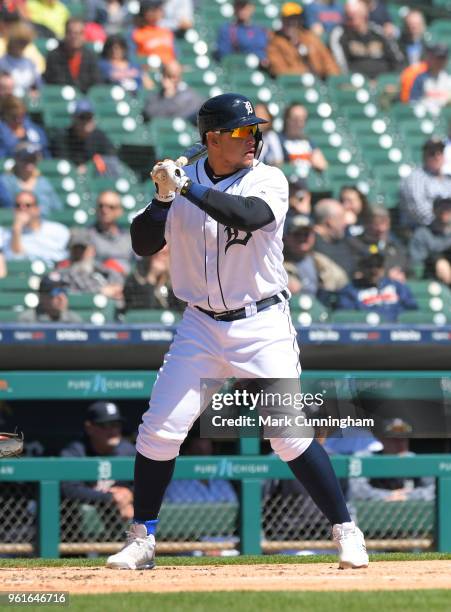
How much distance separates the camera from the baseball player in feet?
14.9

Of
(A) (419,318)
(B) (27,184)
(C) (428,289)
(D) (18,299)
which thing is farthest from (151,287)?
(C) (428,289)

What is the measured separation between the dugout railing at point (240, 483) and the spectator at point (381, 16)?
5822mm

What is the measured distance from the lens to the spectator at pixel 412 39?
40.1 ft

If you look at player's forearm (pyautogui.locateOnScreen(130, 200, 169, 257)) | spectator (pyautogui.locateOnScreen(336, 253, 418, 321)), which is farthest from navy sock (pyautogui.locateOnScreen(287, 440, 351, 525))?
spectator (pyautogui.locateOnScreen(336, 253, 418, 321))

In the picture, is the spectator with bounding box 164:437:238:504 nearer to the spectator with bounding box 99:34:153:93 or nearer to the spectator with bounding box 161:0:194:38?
the spectator with bounding box 99:34:153:93

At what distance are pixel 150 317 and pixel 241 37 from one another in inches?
172

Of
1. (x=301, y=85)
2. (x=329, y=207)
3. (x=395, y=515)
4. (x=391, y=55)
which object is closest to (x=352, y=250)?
(x=329, y=207)

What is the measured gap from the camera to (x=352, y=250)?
8.70m

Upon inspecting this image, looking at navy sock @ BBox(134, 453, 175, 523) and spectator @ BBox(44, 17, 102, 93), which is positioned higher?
spectator @ BBox(44, 17, 102, 93)

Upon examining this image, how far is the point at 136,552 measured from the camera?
183 inches

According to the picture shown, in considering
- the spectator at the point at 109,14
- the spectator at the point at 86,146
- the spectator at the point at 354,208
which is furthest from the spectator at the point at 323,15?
the spectator at the point at 86,146

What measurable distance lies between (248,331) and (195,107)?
6.09 m

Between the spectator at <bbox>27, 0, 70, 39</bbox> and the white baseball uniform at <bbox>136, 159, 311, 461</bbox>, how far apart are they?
663 centimetres

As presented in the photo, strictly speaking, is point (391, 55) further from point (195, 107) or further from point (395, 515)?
point (395, 515)
